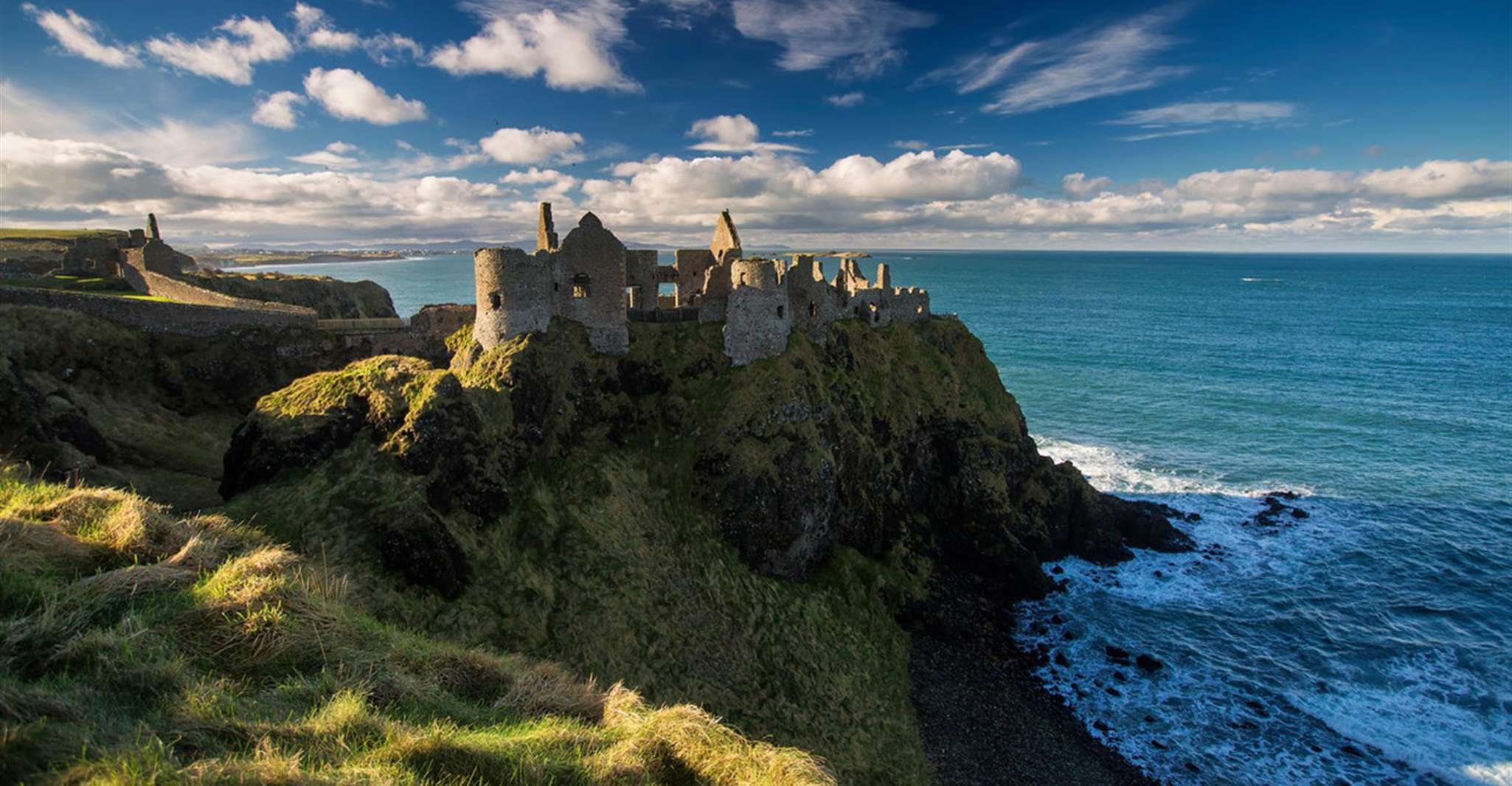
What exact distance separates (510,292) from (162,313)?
21.3 m

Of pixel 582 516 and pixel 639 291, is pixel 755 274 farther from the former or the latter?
pixel 582 516

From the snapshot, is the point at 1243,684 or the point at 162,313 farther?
the point at 162,313

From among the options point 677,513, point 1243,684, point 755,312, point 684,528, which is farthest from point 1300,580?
point 677,513

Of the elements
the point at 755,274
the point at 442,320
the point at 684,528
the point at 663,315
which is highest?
the point at 755,274

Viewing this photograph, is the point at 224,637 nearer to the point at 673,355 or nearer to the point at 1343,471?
the point at 673,355

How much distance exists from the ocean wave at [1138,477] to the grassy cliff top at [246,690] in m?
56.9

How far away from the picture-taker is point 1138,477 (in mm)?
60844

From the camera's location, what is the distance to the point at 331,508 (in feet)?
82.7

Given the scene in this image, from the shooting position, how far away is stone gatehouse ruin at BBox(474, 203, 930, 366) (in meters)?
34.2

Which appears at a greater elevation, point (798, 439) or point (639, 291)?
point (639, 291)

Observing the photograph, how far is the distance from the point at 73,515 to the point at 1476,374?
13463cm

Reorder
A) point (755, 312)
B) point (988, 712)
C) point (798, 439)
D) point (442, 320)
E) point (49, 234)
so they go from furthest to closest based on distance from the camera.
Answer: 1. point (49, 234)
2. point (442, 320)
3. point (755, 312)
4. point (798, 439)
5. point (988, 712)

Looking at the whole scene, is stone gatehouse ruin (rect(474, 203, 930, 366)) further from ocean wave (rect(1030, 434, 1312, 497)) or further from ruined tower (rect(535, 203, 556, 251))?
ocean wave (rect(1030, 434, 1312, 497))

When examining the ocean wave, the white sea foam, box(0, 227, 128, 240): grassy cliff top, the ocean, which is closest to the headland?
the white sea foam
